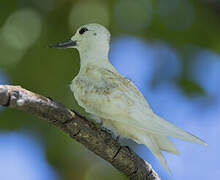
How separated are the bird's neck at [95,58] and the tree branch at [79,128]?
1195mm

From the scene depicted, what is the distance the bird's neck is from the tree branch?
119 cm

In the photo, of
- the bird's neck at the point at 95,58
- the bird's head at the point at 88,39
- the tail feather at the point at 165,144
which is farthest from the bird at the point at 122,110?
the bird's head at the point at 88,39

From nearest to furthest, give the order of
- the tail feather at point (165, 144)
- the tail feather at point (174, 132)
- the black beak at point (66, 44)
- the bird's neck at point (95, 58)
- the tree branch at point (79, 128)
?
the tree branch at point (79, 128), the tail feather at point (174, 132), the tail feather at point (165, 144), the bird's neck at point (95, 58), the black beak at point (66, 44)

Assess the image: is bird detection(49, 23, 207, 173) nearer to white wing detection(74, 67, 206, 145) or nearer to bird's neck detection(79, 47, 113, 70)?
white wing detection(74, 67, 206, 145)

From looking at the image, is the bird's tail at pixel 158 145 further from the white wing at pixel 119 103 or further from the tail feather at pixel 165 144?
the white wing at pixel 119 103

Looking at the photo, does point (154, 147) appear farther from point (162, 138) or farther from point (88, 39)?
point (88, 39)

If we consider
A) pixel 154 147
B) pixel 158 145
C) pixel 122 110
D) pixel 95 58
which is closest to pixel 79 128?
pixel 122 110

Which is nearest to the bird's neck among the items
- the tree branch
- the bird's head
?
the bird's head

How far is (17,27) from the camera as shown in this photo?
27.2ft

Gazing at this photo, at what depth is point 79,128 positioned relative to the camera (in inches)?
176

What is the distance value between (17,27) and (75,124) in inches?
165

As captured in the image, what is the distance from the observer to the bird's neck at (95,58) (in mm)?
5832

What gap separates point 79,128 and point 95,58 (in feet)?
5.19

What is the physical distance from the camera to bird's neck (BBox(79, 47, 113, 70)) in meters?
5.83
